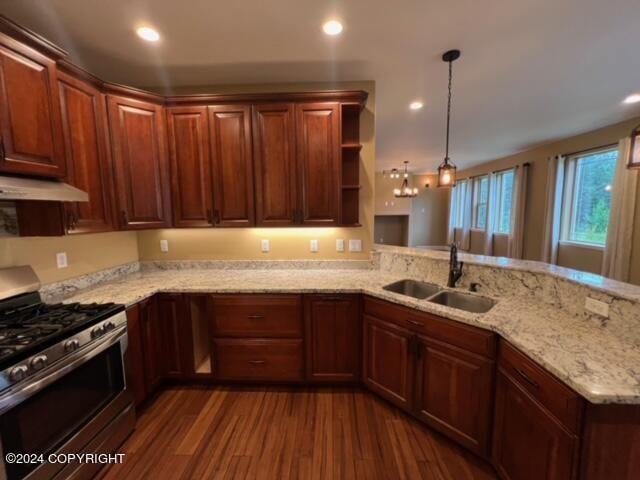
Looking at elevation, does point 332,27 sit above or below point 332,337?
above

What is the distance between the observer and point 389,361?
2051mm

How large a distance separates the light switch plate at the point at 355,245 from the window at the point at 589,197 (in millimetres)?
4384

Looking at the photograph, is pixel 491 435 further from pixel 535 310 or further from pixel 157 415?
pixel 157 415

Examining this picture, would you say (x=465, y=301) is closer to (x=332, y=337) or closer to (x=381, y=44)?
(x=332, y=337)

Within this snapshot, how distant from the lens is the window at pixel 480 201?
7.88m

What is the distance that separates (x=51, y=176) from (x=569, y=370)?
2.92m

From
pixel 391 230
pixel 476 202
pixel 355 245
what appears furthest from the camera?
pixel 391 230

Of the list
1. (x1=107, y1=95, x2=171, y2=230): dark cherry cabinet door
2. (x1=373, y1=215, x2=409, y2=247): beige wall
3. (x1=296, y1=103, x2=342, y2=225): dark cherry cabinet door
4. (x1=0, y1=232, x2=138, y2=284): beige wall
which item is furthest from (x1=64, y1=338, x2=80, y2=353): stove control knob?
(x1=373, y1=215, x2=409, y2=247): beige wall

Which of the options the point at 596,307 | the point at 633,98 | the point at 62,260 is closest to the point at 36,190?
the point at 62,260

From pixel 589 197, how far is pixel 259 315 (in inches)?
239

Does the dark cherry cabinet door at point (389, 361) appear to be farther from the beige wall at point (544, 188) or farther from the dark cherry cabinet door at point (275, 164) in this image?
the beige wall at point (544, 188)

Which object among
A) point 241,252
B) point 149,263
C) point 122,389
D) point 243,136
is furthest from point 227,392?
point 243,136

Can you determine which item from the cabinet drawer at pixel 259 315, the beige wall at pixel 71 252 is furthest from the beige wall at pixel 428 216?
the beige wall at pixel 71 252

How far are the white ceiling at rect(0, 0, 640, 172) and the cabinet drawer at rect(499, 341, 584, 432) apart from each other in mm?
2059
